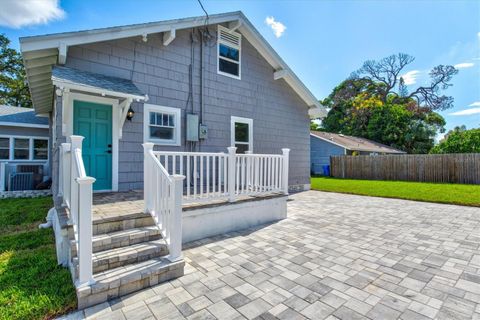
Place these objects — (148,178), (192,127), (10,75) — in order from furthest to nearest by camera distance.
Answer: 1. (10,75)
2. (192,127)
3. (148,178)

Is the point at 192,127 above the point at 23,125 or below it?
below

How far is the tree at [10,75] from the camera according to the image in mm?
18508

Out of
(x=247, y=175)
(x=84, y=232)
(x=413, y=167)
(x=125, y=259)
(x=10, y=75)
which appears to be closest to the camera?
(x=84, y=232)

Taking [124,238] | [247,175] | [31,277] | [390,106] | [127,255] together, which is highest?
[390,106]

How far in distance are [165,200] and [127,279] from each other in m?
0.98

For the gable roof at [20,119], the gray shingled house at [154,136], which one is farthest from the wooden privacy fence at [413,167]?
the gable roof at [20,119]

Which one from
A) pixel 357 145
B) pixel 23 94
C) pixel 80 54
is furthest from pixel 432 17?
pixel 23 94

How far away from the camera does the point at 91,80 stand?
4.75 meters

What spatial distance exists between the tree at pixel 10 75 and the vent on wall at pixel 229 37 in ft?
64.7

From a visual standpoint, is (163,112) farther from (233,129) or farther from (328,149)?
(328,149)

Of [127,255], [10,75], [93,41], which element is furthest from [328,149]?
[10,75]

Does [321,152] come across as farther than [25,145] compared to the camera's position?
Yes

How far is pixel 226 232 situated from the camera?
14.9ft

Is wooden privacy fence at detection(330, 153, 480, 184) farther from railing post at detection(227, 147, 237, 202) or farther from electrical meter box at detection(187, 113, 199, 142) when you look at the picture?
railing post at detection(227, 147, 237, 202)
